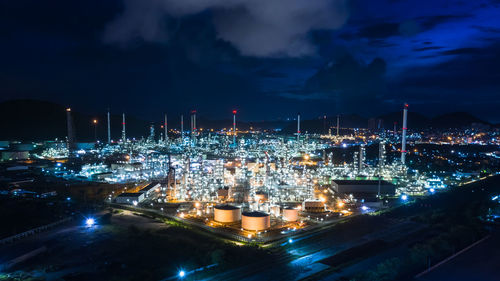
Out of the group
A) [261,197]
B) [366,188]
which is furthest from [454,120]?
[261,197]

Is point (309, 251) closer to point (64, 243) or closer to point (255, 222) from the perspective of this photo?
point (255, 222)

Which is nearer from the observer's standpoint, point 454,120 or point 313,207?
point 313,207

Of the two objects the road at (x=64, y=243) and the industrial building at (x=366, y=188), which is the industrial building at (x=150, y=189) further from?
the industrial building at (x=366, y=188)

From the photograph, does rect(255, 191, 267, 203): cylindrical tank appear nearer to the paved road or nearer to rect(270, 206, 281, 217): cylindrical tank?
rect(270, 206, 281, 217): cylindrical tank

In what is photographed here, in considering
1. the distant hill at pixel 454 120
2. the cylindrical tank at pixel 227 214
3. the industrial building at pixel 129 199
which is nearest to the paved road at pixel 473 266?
the cylindrical tank at pixel 227 214

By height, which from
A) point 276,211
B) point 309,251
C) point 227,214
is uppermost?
point 227,214

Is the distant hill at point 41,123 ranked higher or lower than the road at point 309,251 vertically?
higher

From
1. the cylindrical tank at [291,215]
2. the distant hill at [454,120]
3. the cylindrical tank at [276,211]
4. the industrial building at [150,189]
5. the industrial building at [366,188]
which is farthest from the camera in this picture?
the distant hill at [454,120]

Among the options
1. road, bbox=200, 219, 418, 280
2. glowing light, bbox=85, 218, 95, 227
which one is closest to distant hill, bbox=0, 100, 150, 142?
glowing light, bbox=85, 218, 95, 227

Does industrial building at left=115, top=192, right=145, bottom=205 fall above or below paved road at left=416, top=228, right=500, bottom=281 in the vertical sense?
below
